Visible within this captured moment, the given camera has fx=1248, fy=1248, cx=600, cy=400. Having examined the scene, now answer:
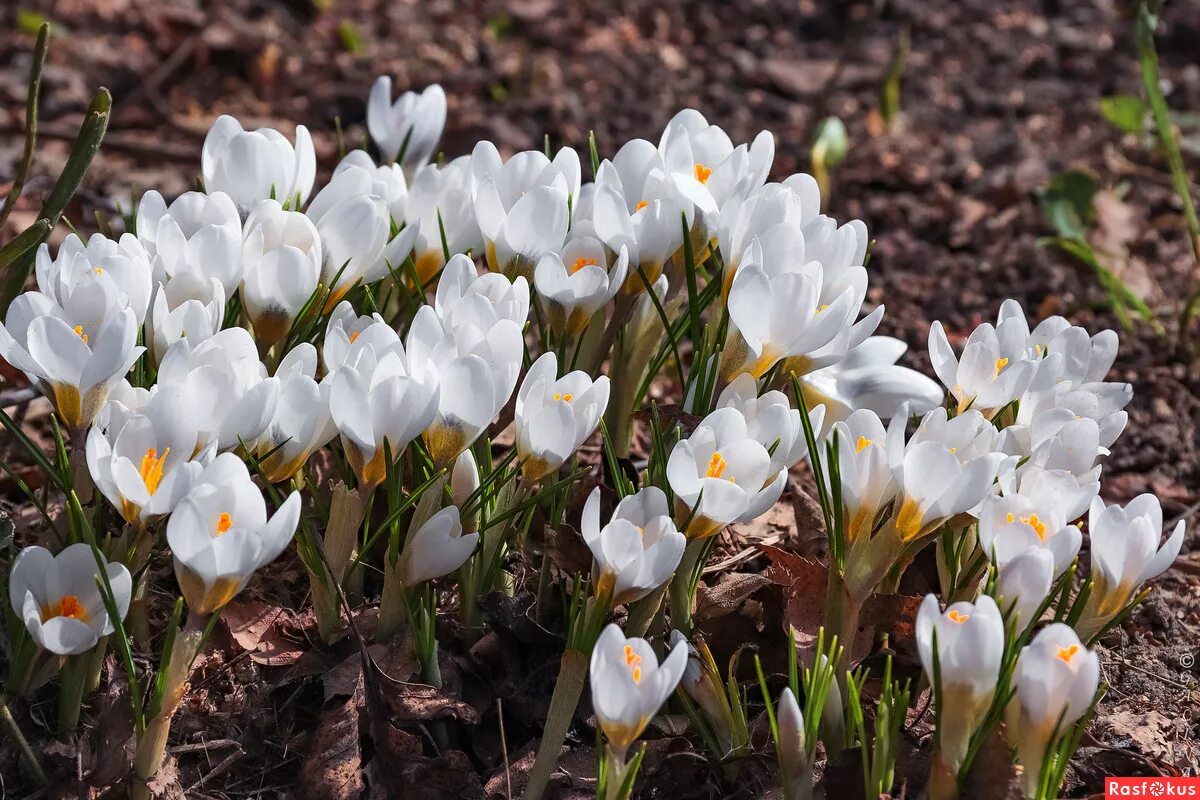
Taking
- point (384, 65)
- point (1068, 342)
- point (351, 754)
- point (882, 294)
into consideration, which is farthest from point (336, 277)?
point (384, 65)

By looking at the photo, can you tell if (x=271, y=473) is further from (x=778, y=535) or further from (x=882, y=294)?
(x=882, y=294)

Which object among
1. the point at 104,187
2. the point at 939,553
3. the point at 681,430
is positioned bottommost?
the point at 104,187

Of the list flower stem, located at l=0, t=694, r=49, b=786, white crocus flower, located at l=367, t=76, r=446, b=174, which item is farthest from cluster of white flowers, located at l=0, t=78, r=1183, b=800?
white crocus flower, located at l=367, t=76, r=446, b=174

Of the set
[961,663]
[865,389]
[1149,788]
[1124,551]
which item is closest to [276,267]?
[865,389]

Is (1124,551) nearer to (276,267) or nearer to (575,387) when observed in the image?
(575,387)

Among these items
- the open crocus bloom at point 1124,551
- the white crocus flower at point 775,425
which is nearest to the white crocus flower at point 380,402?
the white crocus flower at point 775,425
